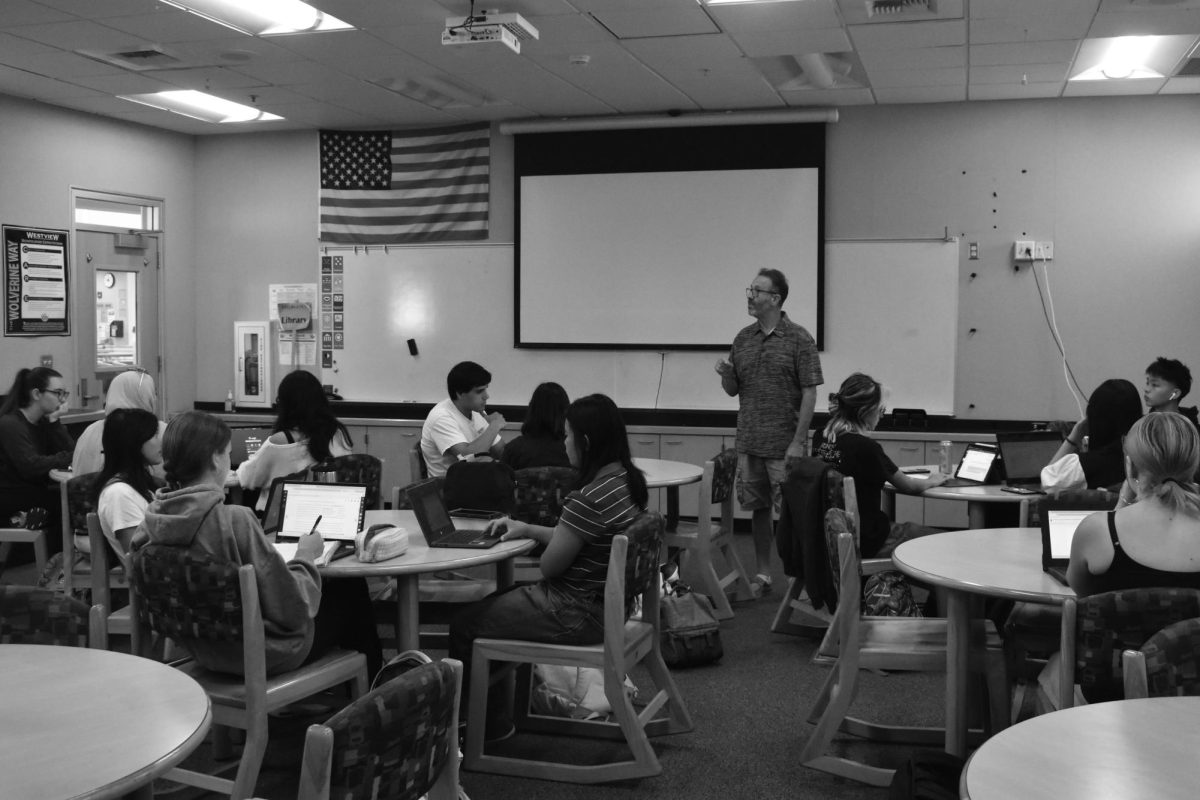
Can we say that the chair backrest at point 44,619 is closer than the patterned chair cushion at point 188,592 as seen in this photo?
Yes

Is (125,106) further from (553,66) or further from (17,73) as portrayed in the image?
(553,66)

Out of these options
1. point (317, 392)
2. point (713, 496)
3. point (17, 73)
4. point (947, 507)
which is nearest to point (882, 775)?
point (713, 496)

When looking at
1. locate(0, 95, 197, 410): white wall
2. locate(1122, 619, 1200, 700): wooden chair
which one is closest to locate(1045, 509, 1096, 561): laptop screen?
locate(1122, 619, 1200, 700): wooden chair

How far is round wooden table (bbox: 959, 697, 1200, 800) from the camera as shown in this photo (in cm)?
179

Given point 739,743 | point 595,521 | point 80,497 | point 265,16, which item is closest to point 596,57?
point 265,16

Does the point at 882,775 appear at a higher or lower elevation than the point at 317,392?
lower

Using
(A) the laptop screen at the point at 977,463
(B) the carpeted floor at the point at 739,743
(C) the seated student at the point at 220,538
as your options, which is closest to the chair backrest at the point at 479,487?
(B) the carpeted floor at the point at 739,743

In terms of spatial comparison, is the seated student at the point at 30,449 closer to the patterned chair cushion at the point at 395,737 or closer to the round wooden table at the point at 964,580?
the round wooden table at the point at 964,580

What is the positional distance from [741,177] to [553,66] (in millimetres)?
1946

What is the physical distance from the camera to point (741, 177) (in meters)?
8.12

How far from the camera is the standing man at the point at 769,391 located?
5953 millimetres

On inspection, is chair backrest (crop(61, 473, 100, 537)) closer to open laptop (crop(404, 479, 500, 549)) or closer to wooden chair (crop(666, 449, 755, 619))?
open laptop (crop(404, 479, 500, 549))

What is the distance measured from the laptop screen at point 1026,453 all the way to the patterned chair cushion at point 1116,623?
2671 millimetres

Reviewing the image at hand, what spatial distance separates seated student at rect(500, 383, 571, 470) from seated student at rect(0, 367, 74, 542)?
8.35ft
